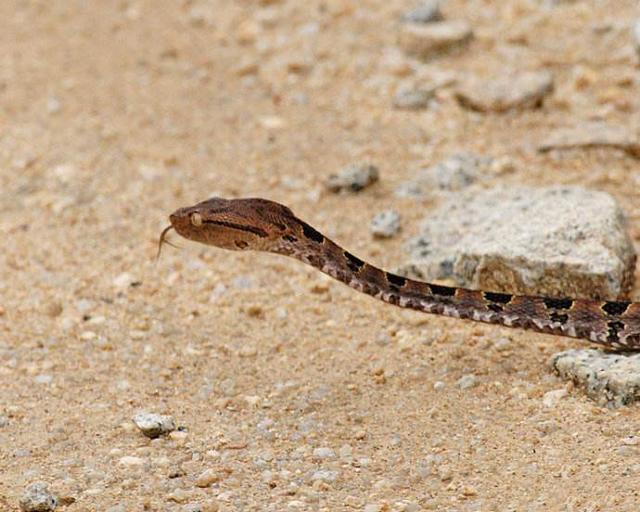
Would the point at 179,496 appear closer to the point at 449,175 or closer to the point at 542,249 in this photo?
the point at 542,249

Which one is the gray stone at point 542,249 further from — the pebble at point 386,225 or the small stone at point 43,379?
the small stone at point 43,379

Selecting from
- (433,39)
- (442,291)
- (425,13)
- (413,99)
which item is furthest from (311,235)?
(425,13)

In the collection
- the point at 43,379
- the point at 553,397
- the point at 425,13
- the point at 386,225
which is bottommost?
the point at 43,379

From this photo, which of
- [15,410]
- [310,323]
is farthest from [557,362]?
[15,410]

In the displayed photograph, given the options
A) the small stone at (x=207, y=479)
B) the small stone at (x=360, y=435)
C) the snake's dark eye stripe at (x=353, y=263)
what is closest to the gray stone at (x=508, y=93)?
the snake's dark eye stripe at (x=353, y=263)

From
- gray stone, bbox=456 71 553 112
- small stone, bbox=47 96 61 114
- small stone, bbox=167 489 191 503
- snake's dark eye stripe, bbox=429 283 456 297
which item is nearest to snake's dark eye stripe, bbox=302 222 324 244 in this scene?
Answer: snake's dark eye stripe, bbox=429 283 456 297

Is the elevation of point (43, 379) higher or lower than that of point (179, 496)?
lower
